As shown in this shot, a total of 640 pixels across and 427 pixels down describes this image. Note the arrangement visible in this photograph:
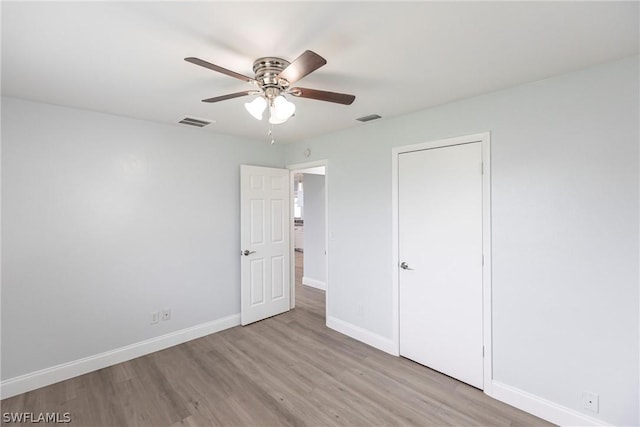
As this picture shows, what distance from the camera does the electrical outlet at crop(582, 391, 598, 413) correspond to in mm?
1881

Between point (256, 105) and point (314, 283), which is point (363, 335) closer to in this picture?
point (314, 283)

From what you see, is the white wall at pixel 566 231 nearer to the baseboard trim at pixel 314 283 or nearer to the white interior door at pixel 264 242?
the white interior door at pixel 264 242

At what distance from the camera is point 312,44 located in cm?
160

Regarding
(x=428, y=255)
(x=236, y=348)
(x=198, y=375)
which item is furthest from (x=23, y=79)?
(x=428, y=255)

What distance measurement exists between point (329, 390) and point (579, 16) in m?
2.93

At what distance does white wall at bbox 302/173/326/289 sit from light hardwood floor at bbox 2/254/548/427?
2347mm

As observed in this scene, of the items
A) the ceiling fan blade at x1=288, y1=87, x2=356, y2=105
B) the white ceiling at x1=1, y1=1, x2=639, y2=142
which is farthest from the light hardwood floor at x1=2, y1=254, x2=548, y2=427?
the white ceiling at x1=1, y1=1, x2=639, y2=142

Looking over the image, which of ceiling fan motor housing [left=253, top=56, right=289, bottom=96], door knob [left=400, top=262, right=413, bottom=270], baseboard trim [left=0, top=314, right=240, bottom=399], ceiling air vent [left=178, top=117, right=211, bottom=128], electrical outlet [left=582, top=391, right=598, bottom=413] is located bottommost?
baseboard trim [left=0, top=314, right=240, bottom=399]

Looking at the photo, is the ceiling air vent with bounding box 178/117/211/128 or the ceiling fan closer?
the ceiling fan

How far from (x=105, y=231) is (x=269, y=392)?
7.20 feet

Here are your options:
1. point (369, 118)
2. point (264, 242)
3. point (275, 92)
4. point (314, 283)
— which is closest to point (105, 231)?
point (264, 242)

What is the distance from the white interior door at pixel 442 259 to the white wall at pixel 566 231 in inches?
6.7

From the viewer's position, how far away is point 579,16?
53.9 inches

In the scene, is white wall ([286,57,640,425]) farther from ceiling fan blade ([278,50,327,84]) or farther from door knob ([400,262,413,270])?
ceiling fan blade ([278,50,327,84])
